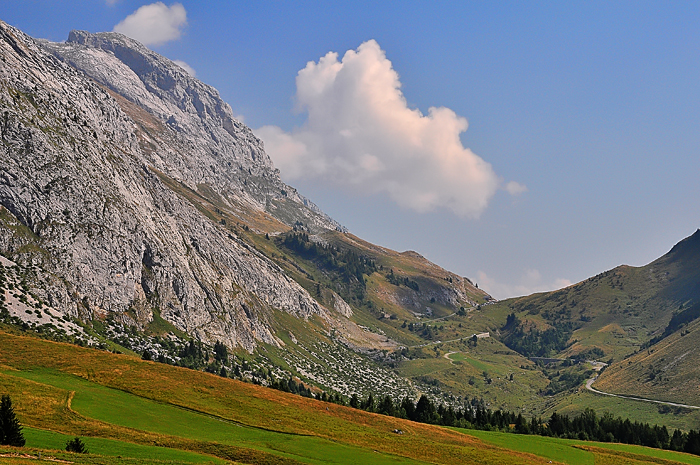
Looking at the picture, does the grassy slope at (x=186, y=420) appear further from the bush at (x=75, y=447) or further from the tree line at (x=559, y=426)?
the tree line at (x=559, y=426)

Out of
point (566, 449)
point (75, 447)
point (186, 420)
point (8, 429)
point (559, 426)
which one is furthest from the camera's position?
point (559, 426)

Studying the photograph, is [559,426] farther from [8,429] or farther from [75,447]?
[8,429]

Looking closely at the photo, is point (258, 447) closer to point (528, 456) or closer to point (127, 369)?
point (127, 369)

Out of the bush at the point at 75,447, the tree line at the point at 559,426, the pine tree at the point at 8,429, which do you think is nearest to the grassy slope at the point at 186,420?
the bush at the point at 75,447

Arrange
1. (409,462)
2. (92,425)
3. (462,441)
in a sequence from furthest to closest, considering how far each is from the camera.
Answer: (462,441) → (409,462) → (92,425)

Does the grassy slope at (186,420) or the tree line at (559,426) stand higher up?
the grassy slope at (186,420)

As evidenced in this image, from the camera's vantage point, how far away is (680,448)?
142 meters

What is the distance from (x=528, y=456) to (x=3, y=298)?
6611 inches

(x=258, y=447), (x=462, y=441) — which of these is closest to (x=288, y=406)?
(x=258, y=447)

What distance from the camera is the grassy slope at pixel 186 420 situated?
2250 inches

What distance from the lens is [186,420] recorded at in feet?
239

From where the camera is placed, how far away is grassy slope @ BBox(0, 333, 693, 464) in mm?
57156

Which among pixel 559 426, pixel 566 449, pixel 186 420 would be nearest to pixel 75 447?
pixel 186 420

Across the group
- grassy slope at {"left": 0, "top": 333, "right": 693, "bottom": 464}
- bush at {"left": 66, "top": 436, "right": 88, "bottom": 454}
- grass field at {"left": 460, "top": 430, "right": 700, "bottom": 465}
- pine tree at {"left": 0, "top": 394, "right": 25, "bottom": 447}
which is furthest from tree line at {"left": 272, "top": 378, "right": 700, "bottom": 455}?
pine tree at {"left": 0, "top": 394, "right": 25, "bottom": 447}
